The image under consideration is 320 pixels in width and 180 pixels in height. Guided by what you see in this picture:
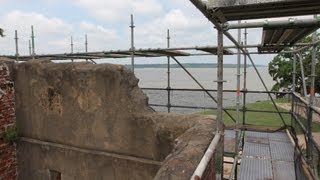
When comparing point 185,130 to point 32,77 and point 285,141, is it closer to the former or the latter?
point 32,77

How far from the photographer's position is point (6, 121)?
7230mm

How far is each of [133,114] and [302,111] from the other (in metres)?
4.35

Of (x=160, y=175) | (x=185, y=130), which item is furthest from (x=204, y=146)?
(x=185, y=130)

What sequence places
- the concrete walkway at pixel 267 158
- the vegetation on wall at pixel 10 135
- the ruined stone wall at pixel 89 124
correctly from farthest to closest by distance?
the vegetation on wall at pixel 10 135 → the concrete walkway at pixel 267 158 → the ruined stone wall at pixel 89 124

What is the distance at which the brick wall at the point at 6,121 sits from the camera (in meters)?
7.05

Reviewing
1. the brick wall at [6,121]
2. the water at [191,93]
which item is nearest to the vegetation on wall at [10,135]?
the brick wall at [6,121]

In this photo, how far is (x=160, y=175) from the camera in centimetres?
362

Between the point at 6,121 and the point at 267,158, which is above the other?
the point at 6,121

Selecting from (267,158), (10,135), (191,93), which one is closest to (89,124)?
(10,135)

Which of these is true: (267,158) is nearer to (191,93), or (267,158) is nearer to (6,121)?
(6,121)

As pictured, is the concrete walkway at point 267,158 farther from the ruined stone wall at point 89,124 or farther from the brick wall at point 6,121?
the brick wall at point 6,121

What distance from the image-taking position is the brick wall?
705cm

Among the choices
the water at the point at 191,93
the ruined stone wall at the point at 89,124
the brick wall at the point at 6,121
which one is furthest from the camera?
the water at the point at 191,93

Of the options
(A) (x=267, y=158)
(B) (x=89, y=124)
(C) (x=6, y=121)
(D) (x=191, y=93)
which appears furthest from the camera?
(D) (x=191, y=93)
